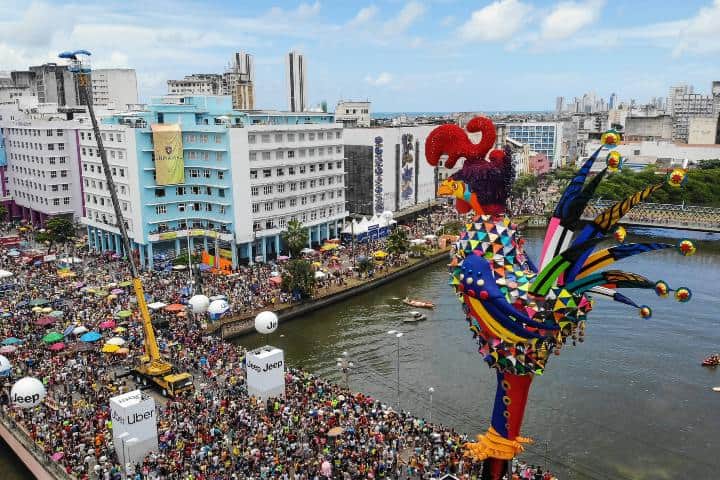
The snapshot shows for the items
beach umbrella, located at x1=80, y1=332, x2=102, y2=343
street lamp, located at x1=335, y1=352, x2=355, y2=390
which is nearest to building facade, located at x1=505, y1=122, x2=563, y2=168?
street lamp, located at x1=335, y1=352, x2=355, y2=390

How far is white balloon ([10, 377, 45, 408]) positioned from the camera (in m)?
25.5

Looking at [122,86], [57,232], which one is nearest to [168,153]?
[57,232]

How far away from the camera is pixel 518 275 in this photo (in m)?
18.6

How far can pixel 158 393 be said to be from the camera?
1180 inches

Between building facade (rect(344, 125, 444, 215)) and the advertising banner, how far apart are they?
43322 mm

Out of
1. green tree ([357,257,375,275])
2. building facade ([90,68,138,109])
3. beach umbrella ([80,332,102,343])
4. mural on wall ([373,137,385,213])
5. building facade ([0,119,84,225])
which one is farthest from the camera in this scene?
building facade ([90,68,138,109])

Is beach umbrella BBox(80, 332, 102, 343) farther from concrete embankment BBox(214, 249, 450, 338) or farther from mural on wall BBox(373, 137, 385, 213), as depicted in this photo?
mural on wall BBox(373, 137, 385, 213)

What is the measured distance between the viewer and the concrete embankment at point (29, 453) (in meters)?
23.4

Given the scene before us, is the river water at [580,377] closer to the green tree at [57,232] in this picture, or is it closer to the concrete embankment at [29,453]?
the concrete embankment at [29,453]

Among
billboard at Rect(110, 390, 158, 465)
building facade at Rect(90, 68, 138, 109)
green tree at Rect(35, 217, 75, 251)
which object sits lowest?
billboard at Rect(110, 390, 158, 465)

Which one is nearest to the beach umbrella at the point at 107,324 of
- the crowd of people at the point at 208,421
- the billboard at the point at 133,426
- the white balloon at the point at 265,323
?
the crowd of people at the point at 208,421

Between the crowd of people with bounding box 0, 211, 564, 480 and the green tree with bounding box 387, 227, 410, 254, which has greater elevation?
the green tree with bounding box 387, 227, 410, 254

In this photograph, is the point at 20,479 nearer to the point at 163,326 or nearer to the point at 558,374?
the point at 163,326

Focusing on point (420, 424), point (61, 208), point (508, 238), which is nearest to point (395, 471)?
point (420, 424)
